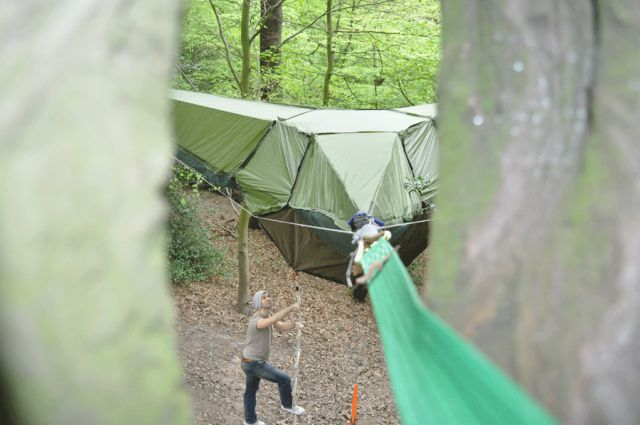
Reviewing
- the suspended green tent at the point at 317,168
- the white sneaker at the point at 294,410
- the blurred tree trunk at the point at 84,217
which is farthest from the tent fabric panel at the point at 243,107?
the blurred tree trunk at the point at 84,217

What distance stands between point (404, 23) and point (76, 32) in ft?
34.6

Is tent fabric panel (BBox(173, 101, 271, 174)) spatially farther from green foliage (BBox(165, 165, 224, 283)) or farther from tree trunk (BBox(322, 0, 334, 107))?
tree trunk (BBox(322, 0, 334, 107))

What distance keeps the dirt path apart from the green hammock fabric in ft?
16.6

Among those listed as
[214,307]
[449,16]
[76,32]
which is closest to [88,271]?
[76,32]

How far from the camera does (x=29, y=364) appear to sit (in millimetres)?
806

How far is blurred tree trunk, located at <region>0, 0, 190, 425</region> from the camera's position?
813 mm

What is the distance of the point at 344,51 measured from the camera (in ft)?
38.7

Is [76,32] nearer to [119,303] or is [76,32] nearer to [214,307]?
[119,303]

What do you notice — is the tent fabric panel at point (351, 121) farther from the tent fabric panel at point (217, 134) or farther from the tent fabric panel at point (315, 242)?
the tent fabric panel at point (315, 242)

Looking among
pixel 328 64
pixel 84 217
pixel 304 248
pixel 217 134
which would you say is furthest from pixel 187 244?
pixel 84 217

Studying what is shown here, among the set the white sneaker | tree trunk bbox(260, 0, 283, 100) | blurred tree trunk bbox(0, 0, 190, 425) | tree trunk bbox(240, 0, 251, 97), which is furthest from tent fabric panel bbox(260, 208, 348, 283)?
blurred tree trunk bbox(0, 0, 190, 425)

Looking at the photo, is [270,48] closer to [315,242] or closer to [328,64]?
[328,64]

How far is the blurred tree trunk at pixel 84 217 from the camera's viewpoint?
81 centimetres

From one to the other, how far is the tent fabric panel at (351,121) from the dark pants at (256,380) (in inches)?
92.3
